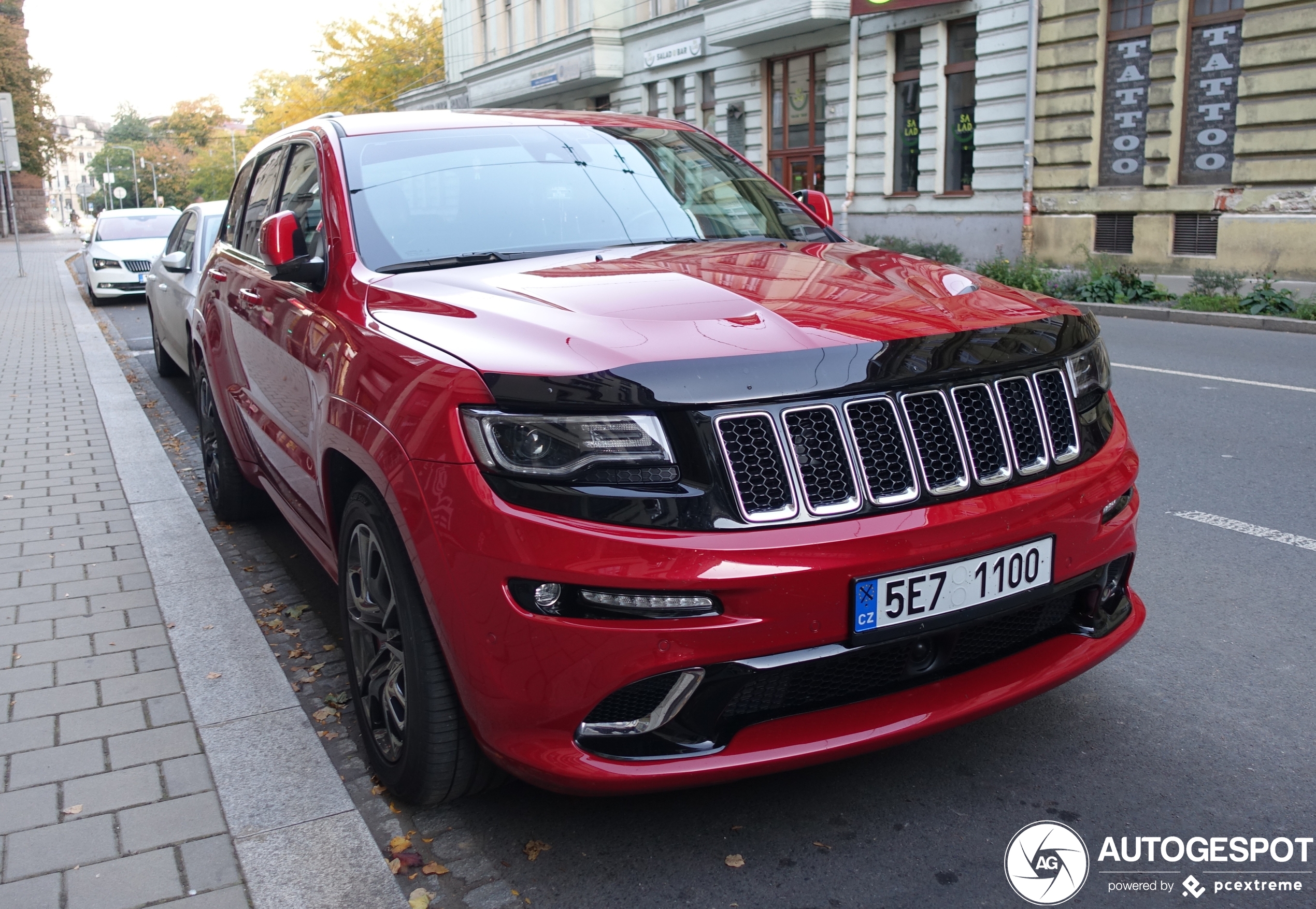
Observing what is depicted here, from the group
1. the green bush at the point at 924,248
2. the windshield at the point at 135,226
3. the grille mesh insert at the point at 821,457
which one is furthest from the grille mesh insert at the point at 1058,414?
the windshield at the point at 135,226

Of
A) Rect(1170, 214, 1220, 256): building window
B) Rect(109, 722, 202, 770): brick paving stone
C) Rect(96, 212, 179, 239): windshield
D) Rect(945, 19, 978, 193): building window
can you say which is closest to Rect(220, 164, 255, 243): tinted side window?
Rect(109, 722, 202, 770): brick paving stone

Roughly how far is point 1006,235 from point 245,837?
20138 mm

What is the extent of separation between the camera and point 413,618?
2.74m

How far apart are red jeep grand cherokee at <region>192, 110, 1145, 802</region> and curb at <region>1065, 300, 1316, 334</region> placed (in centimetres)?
1031

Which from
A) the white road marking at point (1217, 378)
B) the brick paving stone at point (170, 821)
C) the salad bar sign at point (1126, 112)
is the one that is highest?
the salad bar sign at point (1126, 112)

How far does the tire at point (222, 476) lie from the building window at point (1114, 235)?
1620 centimetres

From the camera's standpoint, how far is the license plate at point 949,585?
8.14 feet

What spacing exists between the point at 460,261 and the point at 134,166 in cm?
12384

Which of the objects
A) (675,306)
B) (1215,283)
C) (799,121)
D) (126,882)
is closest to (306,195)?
(675,306)

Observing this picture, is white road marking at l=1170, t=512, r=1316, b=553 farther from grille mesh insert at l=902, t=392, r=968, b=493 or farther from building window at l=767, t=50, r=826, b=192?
building window at l=767, t=50, r=826, b=192

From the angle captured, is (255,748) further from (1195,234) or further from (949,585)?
Answer: (1195,234)

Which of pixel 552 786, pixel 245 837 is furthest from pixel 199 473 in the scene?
pixel 552 786

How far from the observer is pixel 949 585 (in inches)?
101

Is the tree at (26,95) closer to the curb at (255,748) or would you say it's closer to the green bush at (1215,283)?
the green bush at (1215,283)
